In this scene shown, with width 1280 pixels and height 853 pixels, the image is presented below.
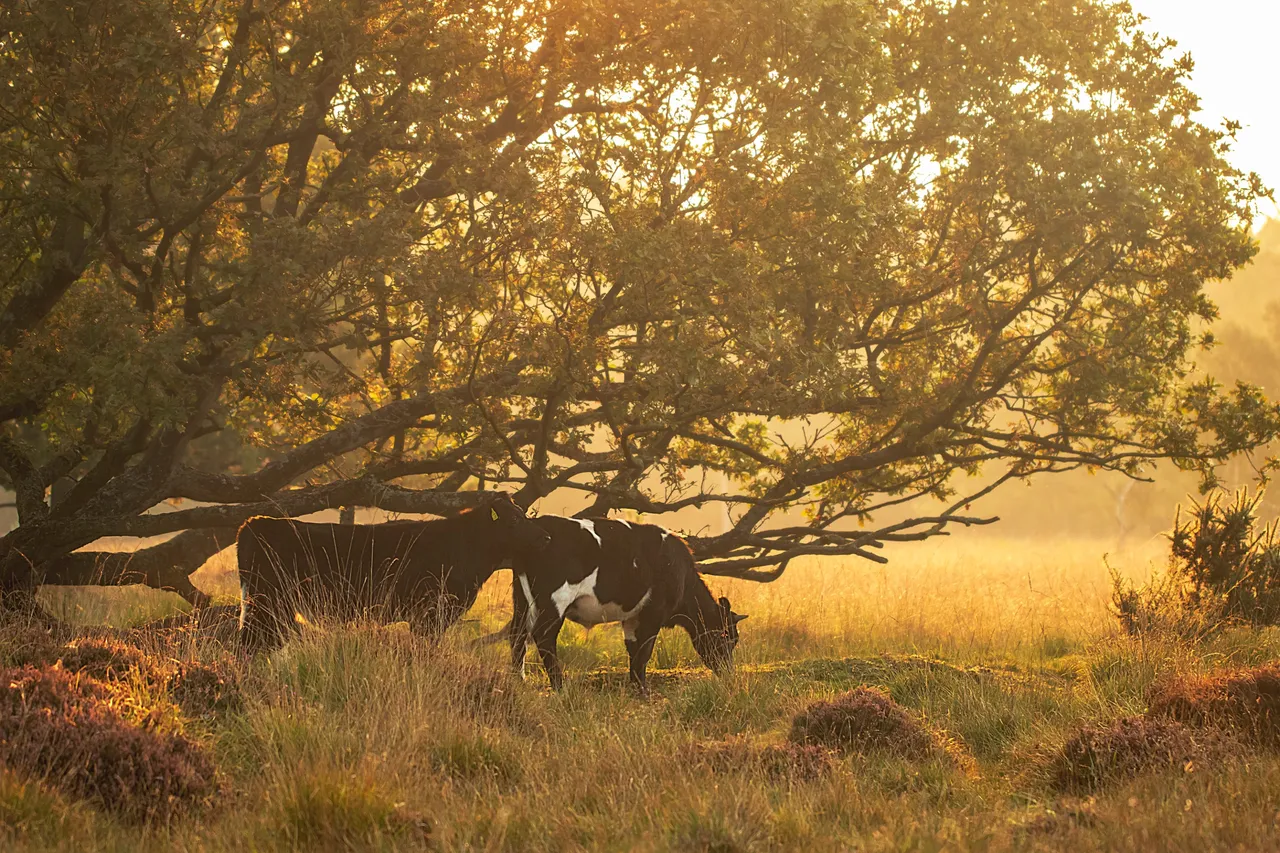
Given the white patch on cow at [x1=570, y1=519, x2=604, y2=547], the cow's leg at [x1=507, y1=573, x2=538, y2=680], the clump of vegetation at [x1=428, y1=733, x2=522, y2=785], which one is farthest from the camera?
the white patch on cow at [x1=570, y1=519, x2=604, y2=547]

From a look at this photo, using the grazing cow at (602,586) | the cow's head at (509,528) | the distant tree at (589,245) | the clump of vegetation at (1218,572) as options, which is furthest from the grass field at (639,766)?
the distant tree at (589,245)

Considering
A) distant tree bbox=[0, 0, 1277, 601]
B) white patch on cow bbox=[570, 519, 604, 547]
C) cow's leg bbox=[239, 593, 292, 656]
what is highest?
distant tree bbox=[0, 0, 1277, 601]

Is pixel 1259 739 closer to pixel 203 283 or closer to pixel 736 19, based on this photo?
pixel 736 19

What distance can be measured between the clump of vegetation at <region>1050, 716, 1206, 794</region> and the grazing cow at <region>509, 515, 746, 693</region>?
4.49 metres

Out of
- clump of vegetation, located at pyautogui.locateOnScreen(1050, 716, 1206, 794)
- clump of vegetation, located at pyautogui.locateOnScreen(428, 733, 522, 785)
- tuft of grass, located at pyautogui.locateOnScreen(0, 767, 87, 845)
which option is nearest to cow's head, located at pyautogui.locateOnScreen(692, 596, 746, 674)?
clump of vegetation, located at pyautogui.locateOnScreen(1050, 716, 1206, 794)

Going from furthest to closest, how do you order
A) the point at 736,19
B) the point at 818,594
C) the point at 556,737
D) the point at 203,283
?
the point at 818,594, the point at 203,283, the point at 736,19, the point at 556,737

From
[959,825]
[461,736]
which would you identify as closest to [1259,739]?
[959,825]

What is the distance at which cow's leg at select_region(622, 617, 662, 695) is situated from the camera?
39.2 feet

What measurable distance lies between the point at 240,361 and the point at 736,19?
5818 mm

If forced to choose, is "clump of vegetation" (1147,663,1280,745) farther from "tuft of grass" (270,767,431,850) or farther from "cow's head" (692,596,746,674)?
"tuft of grass" (270,767,431,850)

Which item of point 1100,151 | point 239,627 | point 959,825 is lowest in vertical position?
point 959,825

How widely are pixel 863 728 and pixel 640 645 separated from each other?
377 cm

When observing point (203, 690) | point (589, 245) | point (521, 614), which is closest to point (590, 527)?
point (521, 614)

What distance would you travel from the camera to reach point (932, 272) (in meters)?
14.6
